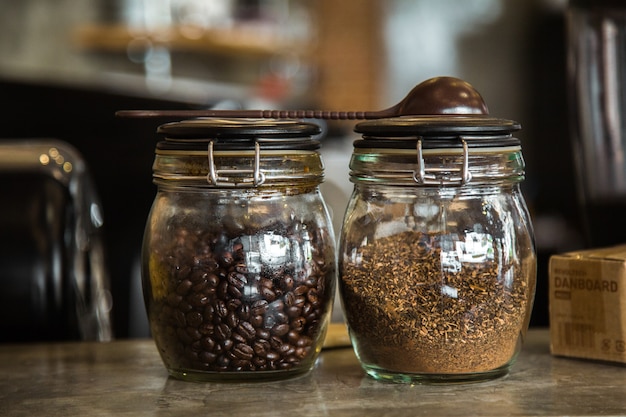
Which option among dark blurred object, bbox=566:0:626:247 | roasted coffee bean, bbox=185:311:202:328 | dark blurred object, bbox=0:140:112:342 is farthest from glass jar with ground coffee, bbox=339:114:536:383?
dark blurred object, bbox=0:140:112:342

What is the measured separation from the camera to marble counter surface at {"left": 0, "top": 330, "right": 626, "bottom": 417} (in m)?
0.68

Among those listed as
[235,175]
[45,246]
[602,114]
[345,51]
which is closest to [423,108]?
[235,175]

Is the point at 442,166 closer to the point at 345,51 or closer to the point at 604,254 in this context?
the point at 604,254

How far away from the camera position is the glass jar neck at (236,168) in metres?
0.73

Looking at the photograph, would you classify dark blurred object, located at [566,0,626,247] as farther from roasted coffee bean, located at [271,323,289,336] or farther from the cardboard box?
roasted coffee bean, located at [271,323,289,336]

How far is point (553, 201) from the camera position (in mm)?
4816

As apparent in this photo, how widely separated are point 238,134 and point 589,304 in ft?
1.13

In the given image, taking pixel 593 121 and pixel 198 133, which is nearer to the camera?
pixel 198 133

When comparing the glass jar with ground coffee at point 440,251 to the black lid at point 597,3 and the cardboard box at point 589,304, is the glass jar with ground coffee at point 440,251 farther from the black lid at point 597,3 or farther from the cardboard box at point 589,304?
the black lid at point 597,3

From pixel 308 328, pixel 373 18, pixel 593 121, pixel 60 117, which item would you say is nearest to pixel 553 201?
pixel 373 18

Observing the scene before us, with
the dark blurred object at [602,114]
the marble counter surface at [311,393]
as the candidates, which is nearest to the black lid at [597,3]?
the dark blurred object at [602,114]

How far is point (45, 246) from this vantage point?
3.61 feet

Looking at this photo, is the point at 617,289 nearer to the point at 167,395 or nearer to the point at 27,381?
the point at 167,395

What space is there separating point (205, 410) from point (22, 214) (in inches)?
20.5
